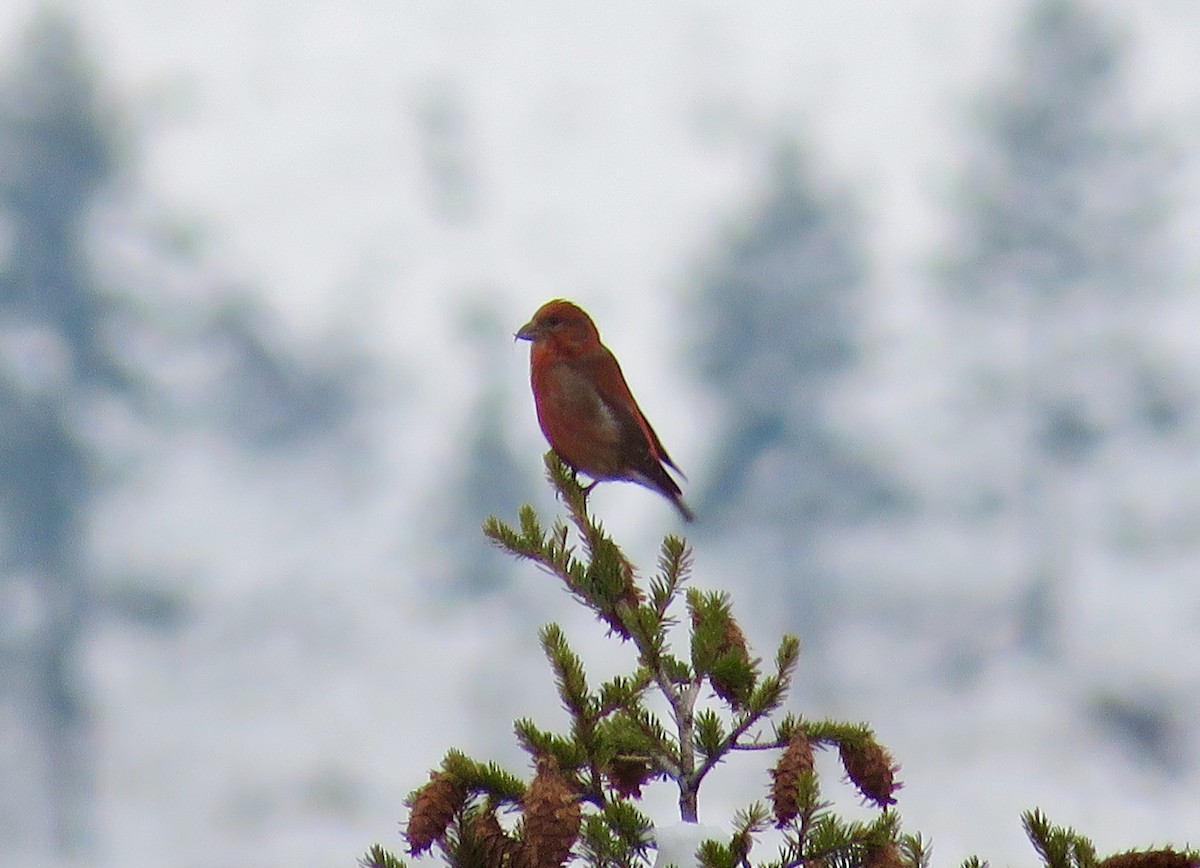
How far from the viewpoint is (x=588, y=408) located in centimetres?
671

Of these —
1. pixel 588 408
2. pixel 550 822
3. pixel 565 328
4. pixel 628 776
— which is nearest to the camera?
pixel 550 822

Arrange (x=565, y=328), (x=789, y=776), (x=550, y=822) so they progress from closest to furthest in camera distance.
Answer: (x=550, y=822)
(x=789, y=776)
(x=565, y=328)

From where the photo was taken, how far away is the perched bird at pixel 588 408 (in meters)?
6.64

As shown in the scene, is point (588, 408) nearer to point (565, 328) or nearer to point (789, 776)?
point (565, 328)

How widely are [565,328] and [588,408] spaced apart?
24.9 inches

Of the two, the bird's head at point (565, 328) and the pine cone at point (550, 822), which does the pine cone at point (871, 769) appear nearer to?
the pine cone at point (550, 822)

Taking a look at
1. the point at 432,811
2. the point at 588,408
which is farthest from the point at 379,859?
the point at 588,408

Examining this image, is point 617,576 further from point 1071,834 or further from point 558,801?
point 1071,834

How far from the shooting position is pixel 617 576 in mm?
4918

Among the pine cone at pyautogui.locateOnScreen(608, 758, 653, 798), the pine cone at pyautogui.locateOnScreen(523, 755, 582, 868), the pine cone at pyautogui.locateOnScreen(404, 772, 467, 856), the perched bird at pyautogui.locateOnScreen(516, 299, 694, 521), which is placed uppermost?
the perched bird at pyautogui.locateOnScreen(516, 299, 694, 521)

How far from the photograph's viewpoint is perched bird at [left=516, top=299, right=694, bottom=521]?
6.64 meters

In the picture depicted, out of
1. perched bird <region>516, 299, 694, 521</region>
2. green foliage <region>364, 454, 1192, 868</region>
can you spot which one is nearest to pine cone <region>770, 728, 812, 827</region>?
green foliage <region>364, 454, 1192, 868</region>

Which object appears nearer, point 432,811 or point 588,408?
point 432,811

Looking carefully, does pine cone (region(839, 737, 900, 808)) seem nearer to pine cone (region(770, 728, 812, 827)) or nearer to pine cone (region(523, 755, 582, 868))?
pine cone (region(770, 728, 812, 827))
